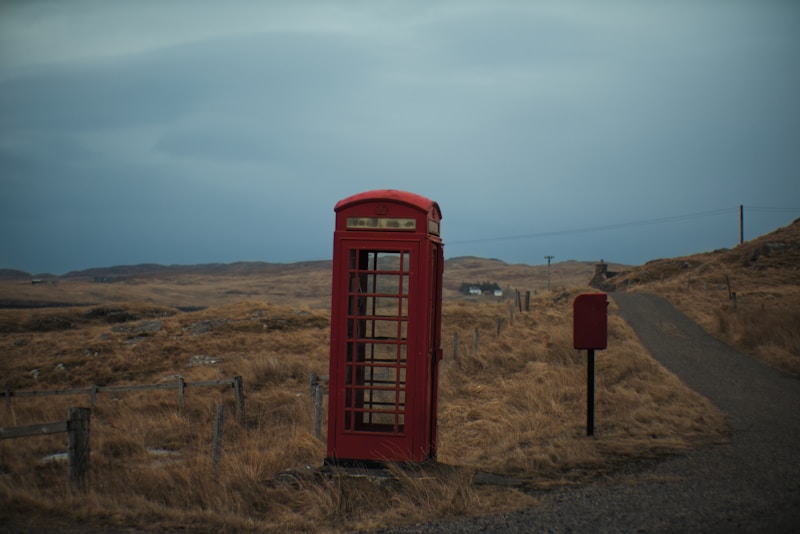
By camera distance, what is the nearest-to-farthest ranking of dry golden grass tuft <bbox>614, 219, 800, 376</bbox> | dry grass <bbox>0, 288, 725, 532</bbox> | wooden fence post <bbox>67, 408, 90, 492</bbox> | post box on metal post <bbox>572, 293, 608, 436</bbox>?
dry grass <bbox>0, 288, 725, 532</bbox>, wooden fence post <bbox>67, 408, 90, 492</bbox>, post box on metal post <bbox>572, 293, 608, 436</bbox>, dry golden grass tuft <bbox>614, 219, 800, 376</bbox>

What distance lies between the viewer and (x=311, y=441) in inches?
331

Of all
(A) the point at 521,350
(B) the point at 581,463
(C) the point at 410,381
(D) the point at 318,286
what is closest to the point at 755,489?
(B) the point at 581,463

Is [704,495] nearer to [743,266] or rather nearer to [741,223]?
[743,266]

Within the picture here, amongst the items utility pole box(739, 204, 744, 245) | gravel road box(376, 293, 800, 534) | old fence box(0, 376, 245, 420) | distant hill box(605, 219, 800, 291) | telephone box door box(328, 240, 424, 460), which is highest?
utility pole box(739, 204, 744, 245)

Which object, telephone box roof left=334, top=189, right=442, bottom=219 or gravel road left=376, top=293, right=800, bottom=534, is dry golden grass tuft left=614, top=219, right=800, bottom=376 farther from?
telephone box roof left=334, top=189, right=442, bottom=219

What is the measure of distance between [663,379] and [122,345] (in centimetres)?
2212

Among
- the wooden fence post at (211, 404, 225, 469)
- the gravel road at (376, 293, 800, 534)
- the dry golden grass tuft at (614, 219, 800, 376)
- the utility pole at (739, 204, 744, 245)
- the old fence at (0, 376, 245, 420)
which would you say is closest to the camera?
the gravel road at (376, 293, 800, 534)

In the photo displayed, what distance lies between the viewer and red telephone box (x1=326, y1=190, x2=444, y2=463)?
6832 millimetres

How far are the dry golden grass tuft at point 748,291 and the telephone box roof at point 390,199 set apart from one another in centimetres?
1245

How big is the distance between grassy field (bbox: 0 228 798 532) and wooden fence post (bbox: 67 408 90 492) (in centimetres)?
14

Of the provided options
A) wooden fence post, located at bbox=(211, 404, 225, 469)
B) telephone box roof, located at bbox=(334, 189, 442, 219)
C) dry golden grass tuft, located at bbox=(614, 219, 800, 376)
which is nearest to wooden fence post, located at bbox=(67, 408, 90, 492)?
wooden fence post, located at bbox=(211, 404, 225, 469)

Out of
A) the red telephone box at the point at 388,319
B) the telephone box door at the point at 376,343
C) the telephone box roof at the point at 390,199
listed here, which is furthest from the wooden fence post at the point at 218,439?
the telephone box roof at the point at 390,199

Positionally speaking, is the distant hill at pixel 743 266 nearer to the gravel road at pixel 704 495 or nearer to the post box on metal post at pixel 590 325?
the gravel road at pixel 704 495

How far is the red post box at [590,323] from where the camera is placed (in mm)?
8844
